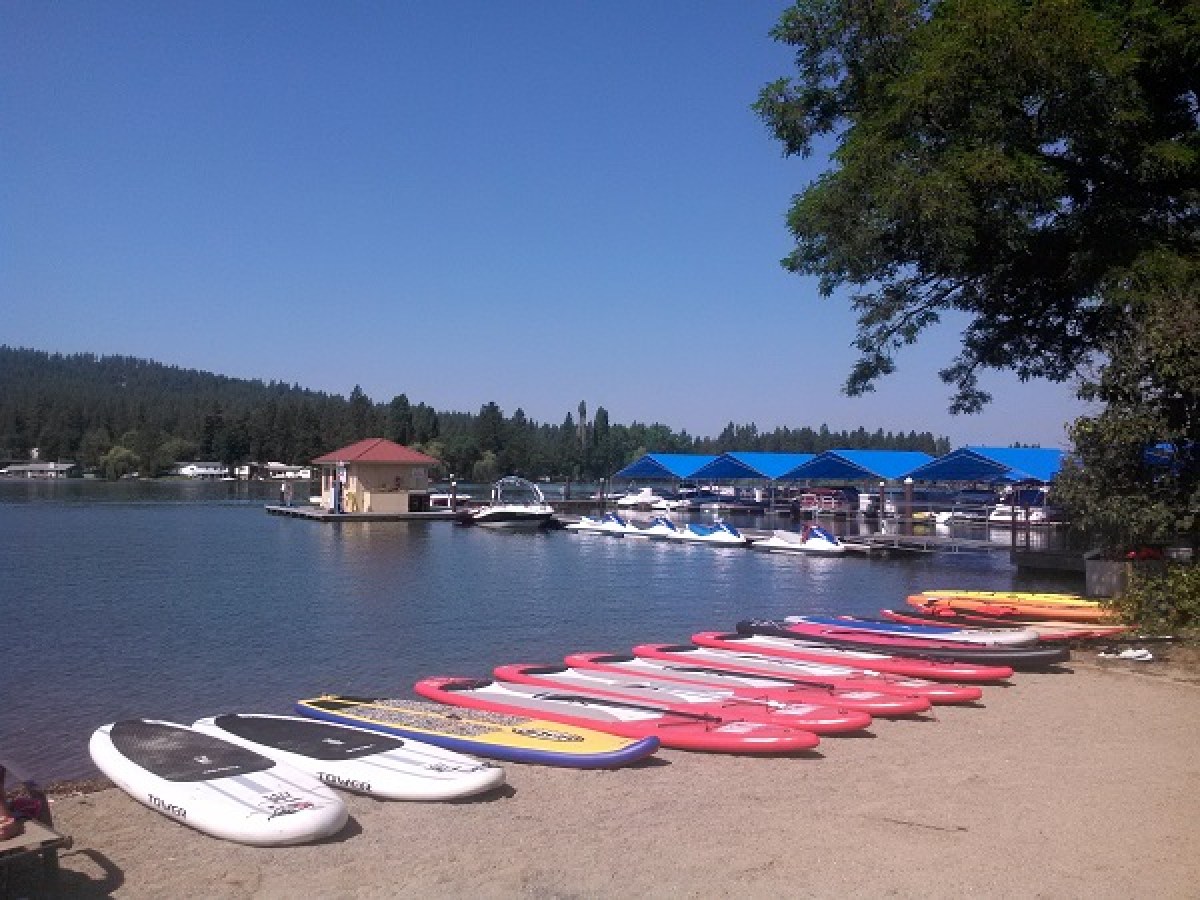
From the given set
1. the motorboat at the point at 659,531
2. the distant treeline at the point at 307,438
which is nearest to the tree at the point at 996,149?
the motorboat at the point at 659,531

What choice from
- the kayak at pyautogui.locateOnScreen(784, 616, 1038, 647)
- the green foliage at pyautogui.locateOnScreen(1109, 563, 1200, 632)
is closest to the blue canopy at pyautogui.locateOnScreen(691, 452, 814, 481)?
the kayak at pyautogui.locateOnScreen(784, 616, 1038, 647)

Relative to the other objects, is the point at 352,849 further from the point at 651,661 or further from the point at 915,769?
the point at 651,661

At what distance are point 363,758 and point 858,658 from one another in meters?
7.46

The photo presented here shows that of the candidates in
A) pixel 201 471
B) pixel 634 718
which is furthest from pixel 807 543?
pixel 201 471

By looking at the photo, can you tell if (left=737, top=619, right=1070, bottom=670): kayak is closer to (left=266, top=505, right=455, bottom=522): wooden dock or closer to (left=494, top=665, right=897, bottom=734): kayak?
Result: (left=494, top=665, right=897, bottom=734): kayak

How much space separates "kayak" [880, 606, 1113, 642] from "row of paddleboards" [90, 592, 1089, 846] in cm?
94

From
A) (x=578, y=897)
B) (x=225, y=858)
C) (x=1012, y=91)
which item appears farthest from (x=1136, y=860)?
(x=1012, y=91)

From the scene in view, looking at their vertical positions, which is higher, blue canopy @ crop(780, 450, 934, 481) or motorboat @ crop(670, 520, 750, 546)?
blue canopy @ crop(780, 450, 934, 481)

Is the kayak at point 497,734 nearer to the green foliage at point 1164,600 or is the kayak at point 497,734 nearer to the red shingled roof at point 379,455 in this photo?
the green foliage at point 1164,600

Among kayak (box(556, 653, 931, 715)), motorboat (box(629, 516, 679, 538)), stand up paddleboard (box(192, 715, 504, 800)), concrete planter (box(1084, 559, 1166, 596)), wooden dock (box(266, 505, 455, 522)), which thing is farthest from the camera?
wooden dock (box(266, 505, 455, 522))

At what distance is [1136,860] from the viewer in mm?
6430

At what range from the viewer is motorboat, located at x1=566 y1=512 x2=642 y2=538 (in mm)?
52125

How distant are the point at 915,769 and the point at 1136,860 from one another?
8.06 ft

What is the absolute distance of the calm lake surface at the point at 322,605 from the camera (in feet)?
47.0
